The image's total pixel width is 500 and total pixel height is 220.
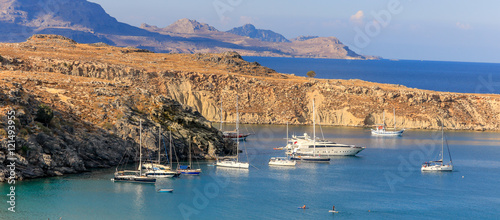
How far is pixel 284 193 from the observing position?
2437 inches

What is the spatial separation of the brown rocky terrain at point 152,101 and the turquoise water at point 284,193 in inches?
204

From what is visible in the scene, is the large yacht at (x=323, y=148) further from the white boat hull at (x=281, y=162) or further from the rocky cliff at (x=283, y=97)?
the rocky cliff at (x=283, y=97)

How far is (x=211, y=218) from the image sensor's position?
52250mm

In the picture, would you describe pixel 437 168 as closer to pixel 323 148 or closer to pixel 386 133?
pixel 323 148

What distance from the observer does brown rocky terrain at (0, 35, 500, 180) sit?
228 feet

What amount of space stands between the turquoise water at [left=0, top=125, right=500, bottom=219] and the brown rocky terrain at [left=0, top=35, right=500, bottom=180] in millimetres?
5170

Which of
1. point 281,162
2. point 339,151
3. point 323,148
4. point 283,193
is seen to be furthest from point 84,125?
point 339,151

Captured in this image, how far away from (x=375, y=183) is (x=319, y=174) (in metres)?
7.43

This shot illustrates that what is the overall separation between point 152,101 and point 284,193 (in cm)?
3070

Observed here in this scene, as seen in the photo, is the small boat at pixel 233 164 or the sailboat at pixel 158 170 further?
the small boat at pixel 233 164

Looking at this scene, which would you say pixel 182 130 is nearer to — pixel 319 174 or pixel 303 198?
pixel 319 174

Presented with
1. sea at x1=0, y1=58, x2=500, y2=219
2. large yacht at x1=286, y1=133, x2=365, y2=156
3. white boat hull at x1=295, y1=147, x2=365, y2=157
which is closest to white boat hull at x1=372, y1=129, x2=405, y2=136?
large yacht at x1=286, y1=133, x2=365, y2=156

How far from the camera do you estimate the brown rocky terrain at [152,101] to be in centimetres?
6956

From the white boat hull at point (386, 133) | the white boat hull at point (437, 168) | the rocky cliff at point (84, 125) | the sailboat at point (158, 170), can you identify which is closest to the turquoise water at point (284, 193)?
the white boat hull at point (437, 168)
